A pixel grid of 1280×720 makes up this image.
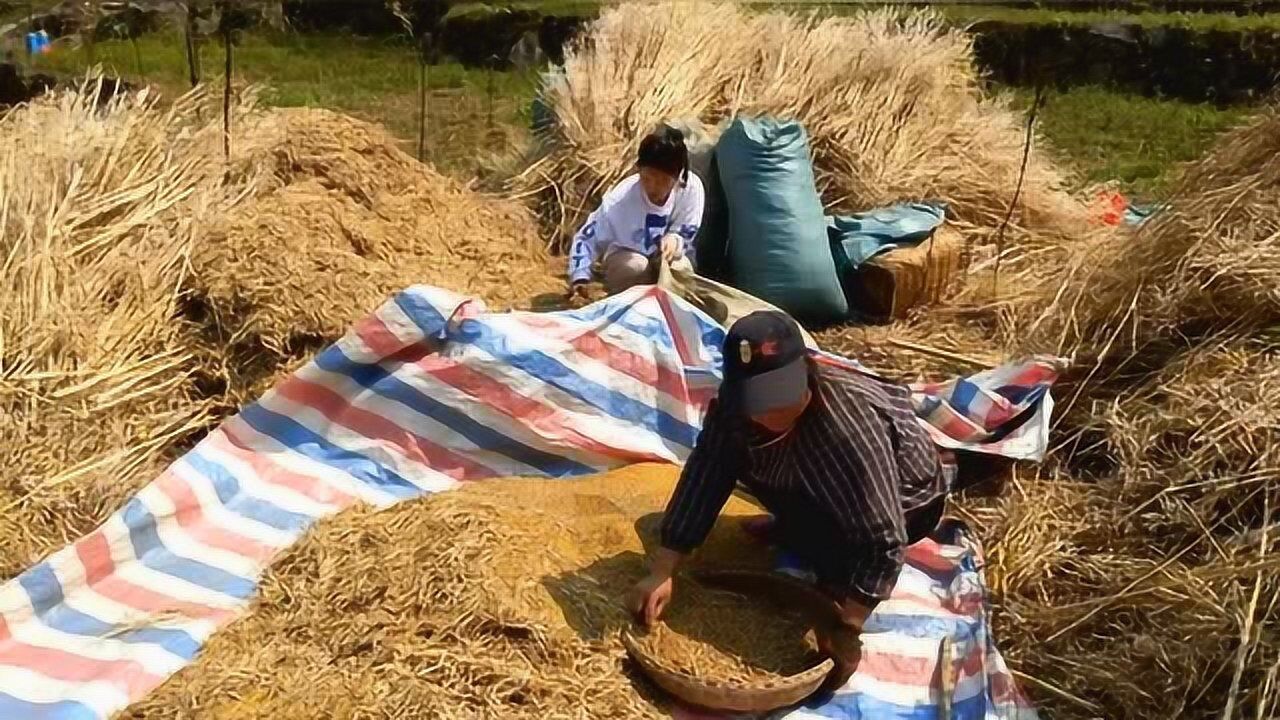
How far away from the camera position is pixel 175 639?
2.60 m

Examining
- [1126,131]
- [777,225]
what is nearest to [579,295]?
[777,225]

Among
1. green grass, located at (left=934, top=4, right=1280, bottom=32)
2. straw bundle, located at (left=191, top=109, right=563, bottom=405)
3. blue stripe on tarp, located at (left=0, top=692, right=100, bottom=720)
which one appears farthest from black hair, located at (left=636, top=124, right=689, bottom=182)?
green grass, located at (left=934, top=4, right=1280, bottom=32)

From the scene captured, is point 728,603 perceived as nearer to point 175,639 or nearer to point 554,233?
point 175,639

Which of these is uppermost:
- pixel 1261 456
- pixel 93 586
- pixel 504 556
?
pixel 1261 456

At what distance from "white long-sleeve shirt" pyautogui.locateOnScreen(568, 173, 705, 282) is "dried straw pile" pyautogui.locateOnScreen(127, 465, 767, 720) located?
63.1 inches

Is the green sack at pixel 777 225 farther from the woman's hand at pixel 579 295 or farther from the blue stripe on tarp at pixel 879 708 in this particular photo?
the blue stripe on tarp at pixel 879 708

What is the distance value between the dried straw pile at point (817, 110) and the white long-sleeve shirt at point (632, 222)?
1.00 metres

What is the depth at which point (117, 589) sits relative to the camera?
111 inches

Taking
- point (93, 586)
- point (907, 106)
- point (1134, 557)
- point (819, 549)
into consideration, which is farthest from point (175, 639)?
point (907, 106)

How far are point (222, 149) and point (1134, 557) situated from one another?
10.5 ft

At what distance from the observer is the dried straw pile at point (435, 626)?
93.1 inches

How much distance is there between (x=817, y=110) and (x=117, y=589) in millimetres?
3607

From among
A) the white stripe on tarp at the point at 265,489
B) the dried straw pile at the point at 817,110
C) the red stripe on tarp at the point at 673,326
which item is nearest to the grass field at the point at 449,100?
the dried straw pile at the point at 817,110

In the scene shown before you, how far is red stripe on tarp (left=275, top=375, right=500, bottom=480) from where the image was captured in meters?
3.29
